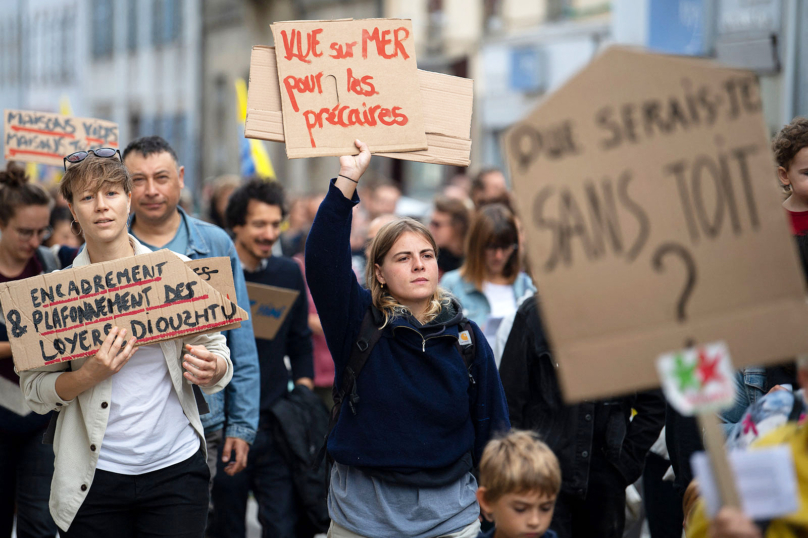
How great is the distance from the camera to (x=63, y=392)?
3.18m

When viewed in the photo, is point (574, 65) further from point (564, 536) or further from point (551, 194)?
point (551, 194)

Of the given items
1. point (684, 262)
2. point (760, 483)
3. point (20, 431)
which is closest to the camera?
point (760, 483)

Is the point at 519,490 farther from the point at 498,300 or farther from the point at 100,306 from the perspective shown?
the point at 498,300

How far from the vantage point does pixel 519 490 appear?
2.75m

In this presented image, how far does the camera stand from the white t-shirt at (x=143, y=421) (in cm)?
321

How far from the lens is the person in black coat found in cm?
395

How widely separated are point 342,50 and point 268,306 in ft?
5.63

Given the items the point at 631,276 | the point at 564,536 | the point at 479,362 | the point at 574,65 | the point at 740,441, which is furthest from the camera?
the point at 574,65

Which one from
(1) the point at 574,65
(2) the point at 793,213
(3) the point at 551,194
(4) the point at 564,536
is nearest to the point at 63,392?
(3) the point at 551,194

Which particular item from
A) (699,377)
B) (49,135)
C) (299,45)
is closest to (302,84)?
(299,45)

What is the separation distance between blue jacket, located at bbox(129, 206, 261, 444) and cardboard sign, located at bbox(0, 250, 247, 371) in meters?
0.71

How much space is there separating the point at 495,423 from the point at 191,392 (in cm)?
111

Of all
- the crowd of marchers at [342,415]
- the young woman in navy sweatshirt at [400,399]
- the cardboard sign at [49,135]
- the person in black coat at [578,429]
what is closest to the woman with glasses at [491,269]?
the crowd of marchers at [342,415]

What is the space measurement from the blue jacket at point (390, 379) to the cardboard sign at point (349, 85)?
25cm
